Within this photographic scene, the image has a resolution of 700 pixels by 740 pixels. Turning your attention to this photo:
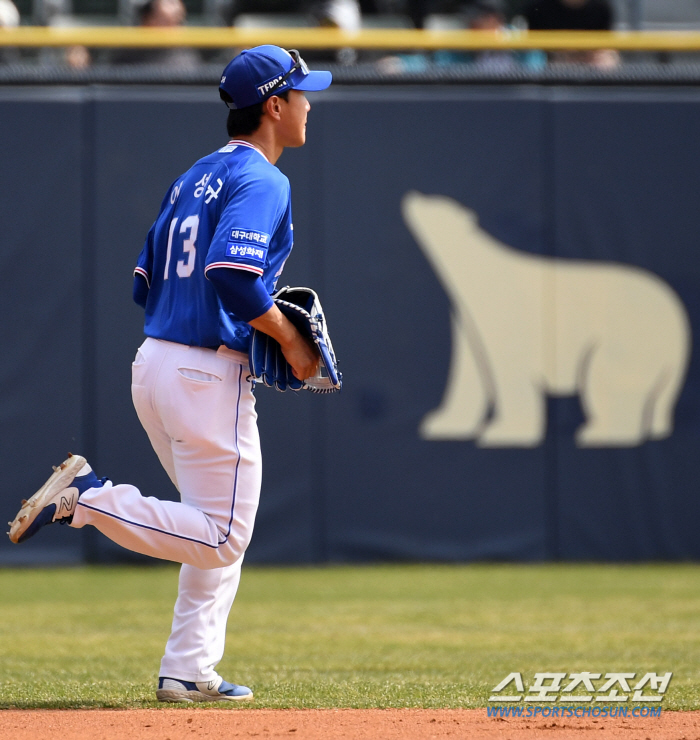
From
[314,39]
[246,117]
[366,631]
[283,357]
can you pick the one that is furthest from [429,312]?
[283,357]

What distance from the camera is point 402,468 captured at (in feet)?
24.1

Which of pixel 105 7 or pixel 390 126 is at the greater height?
pixel 105 7

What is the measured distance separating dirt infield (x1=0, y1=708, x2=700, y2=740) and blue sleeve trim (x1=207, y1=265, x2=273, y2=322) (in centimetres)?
110

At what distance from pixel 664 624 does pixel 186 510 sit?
2.99 metres

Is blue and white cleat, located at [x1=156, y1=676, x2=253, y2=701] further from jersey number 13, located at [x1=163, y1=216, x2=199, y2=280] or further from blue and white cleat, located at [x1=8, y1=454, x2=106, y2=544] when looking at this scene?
jersey number 13, located at [x1=163, y1=216, x2=199, y2=280]

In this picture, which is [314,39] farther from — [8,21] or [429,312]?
[8,21]

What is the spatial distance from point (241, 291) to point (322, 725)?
3.90 ft

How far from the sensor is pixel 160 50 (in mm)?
7555

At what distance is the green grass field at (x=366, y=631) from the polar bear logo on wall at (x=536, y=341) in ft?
3.13

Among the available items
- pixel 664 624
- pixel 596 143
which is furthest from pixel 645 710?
pixel 596 143

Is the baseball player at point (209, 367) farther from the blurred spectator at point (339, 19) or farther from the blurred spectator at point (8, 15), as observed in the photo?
the blurred spectator at point (8, 15)

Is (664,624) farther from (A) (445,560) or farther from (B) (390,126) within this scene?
(B) (390,126)

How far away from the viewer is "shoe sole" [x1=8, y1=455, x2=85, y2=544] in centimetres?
305

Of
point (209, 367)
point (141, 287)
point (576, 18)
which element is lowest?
point (209, 367)
